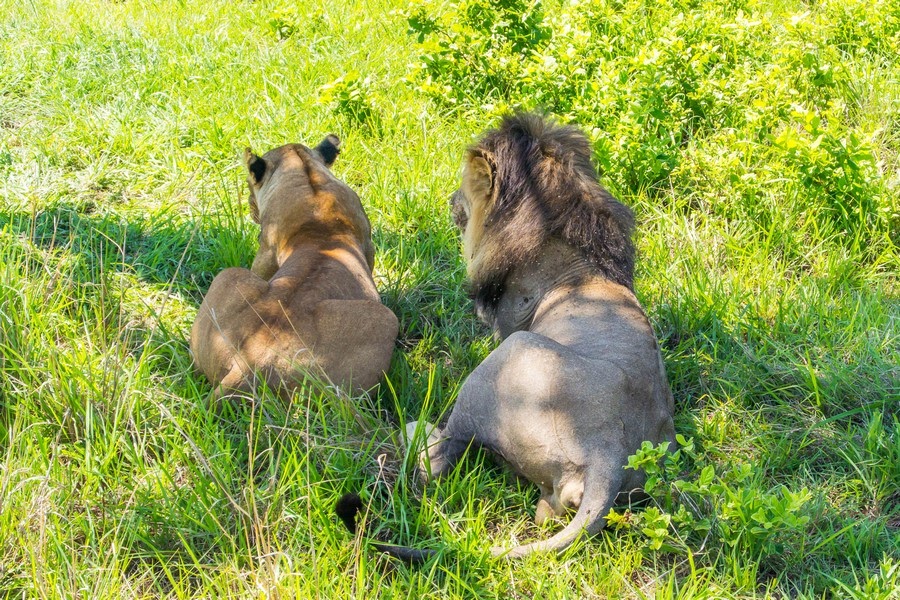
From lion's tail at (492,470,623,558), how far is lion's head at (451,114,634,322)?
1.19m

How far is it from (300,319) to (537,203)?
1228 millimetres

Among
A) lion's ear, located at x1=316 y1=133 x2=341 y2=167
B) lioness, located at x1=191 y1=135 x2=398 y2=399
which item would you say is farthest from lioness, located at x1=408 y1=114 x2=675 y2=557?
lion's ear, located at x1=316 y1=133 x2=341 y2=167

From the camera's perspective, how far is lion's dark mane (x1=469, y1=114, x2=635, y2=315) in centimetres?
441

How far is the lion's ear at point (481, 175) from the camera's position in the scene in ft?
15.0

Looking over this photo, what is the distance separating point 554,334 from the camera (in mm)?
4168

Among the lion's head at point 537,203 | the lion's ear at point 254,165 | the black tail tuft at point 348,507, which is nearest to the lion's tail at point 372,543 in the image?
the black tail tuft at point 348,507

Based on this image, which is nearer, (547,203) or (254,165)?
(547,203)

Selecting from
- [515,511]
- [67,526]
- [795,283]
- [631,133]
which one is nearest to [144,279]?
[67,526]

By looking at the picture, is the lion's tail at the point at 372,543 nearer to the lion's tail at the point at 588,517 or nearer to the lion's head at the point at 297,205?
the lion's tail at the point at 588,517

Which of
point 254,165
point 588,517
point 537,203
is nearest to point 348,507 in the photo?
point 588,517

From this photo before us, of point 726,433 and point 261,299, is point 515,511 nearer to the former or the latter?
point 726,433

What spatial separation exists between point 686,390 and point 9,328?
3.10 m

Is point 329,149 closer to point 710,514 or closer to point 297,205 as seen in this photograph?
point 297,205

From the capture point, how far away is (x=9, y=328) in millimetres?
4000
